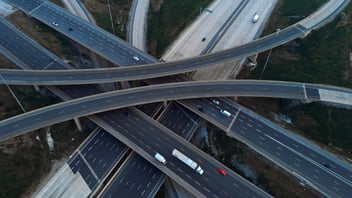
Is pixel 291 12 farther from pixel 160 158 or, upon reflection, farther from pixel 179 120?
pixel 160 158

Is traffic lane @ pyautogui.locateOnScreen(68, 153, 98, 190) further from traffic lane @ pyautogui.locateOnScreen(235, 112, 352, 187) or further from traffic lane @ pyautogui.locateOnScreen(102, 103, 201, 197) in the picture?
traffic lane @ pyautogui.locateOnScreen(235, 112, 352, 187)

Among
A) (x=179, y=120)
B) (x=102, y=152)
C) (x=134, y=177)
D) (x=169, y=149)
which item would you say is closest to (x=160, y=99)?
(x=179, y=120)

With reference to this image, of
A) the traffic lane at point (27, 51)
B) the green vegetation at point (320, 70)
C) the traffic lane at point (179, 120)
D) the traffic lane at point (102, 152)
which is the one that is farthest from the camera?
the traffic lane at point (27, 51)

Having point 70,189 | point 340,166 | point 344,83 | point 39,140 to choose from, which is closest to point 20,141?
point 39,140

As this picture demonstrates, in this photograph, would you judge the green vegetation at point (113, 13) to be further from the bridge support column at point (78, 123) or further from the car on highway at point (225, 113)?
the car on highway at point (225, 113)

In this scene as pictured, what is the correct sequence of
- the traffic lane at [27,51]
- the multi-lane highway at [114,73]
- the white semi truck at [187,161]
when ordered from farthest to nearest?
the traffic lane at [27,51], the multi-lane highway at [114,73], the white semi truck at [187,161]

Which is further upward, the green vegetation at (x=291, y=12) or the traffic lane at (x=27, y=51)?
the green vegetation at (x=291, y=12)

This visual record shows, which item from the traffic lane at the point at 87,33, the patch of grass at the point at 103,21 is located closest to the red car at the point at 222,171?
the traffic lane at the point at 87,33
